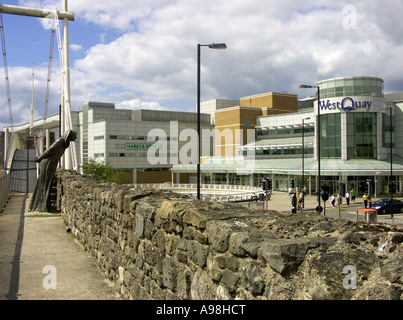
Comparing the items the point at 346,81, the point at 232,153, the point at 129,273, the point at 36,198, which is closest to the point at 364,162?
the point at 346,81

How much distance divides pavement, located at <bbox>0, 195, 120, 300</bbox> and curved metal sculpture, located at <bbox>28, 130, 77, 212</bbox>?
4304mm

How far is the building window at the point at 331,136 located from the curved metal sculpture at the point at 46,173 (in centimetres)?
3662

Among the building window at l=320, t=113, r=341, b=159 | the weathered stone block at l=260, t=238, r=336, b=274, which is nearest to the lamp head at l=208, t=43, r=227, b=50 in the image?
the weathered stone block at l=260, t=238, r=336, b=274

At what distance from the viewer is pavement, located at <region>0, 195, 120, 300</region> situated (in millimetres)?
5488

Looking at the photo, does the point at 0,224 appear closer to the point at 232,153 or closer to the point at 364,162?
the point at 364,162

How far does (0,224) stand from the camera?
38.9 feet

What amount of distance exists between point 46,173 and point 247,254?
→ 45.7 feet

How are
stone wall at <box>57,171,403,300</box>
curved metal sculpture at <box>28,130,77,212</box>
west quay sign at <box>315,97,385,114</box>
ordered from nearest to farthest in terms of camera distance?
stone wall at <box>57,171,403,300</box> → curved metal sculpture at <box>28,130,77,212</box> → west quay sign at <box>315,97,385,114</box>

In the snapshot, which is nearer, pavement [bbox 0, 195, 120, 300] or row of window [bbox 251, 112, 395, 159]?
pavement [bbox 0, 195, 120, 300]

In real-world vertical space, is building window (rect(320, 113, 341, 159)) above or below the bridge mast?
below

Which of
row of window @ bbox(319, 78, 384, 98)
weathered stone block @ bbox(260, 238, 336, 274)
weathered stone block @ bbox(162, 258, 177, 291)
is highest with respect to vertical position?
row of window @ bbox(319, 78, 384, 98)

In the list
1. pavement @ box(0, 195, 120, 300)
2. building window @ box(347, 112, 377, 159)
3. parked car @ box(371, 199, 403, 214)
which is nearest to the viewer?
pavement @ box(0, 195, 120, 300)

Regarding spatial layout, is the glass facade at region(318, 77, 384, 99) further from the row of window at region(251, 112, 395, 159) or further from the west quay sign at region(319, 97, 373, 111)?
the row of window at region(251, 112, 395, 159)

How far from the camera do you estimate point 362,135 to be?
4488 centimetres
